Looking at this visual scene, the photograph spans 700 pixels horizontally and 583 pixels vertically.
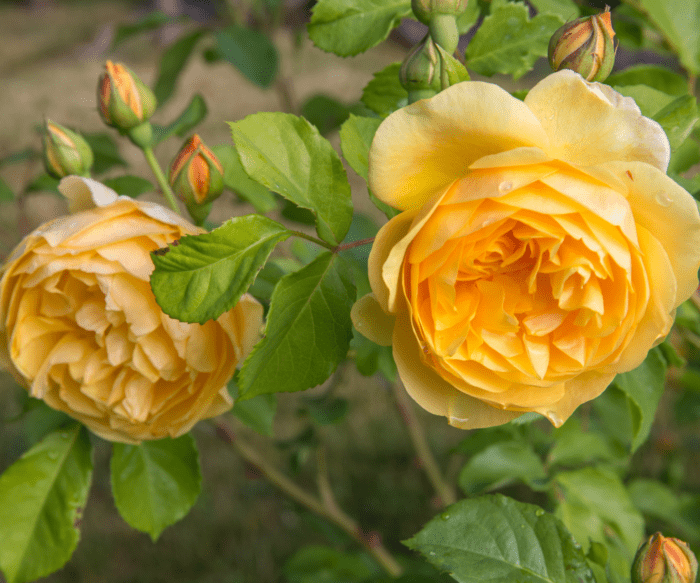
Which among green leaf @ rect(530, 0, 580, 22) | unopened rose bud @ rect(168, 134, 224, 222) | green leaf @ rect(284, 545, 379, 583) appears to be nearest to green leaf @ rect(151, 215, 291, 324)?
unopened rose bud @ rect(168, 134, 224, 222)

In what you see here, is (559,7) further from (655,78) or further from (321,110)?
(321,110)

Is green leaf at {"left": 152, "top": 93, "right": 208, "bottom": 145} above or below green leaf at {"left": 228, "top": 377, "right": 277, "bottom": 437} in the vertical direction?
above

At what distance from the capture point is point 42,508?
685mm

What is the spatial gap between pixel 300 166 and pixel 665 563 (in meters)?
0.46

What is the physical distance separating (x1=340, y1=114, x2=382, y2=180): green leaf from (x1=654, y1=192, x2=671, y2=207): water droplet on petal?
0.24 metres

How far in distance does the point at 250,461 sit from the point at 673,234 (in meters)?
0.86

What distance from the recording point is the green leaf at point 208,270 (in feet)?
1.49

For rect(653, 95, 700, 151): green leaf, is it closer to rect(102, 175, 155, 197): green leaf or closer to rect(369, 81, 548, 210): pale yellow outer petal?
rect(369, 81, 548, 210): pale yellow outer petal

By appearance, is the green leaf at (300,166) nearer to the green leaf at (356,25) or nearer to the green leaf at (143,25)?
the green leaf at (356,25)

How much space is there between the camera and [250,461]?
3.52ft

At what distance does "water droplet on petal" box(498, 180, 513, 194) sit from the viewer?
37cm

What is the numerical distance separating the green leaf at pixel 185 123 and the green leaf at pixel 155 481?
0.38 m

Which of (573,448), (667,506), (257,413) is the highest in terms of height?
(257,413)

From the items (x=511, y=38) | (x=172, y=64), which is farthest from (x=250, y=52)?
(x=511, y=38)
